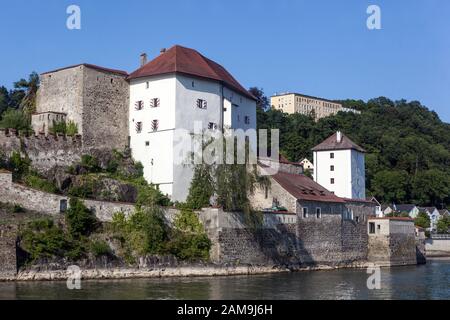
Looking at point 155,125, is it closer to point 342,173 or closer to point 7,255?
point 7,255

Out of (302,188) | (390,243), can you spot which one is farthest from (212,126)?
(390,243)

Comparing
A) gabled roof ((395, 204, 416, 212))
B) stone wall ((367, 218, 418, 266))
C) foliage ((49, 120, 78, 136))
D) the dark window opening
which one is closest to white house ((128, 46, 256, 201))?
foliage ((49, 120, 78, 136))

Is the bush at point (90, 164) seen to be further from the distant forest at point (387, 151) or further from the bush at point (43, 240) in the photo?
the distant forest at point (387, 151)

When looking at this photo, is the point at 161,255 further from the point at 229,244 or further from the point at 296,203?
the point at 296,203

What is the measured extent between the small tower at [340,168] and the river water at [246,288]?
2002cm

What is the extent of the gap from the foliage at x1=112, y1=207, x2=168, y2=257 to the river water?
8.39 ft

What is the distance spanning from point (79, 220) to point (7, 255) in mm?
5210

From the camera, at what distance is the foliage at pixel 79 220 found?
42.4 metres

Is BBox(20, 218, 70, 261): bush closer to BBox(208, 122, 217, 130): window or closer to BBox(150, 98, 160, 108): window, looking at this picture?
BBox(150, 98, 160, 108): window

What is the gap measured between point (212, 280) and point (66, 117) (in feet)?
61.0

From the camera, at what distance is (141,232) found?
145 ft

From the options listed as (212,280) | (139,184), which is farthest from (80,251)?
(139,184)

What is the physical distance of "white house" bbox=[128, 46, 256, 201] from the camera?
172 feet

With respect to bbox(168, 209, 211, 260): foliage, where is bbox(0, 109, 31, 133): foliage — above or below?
above
